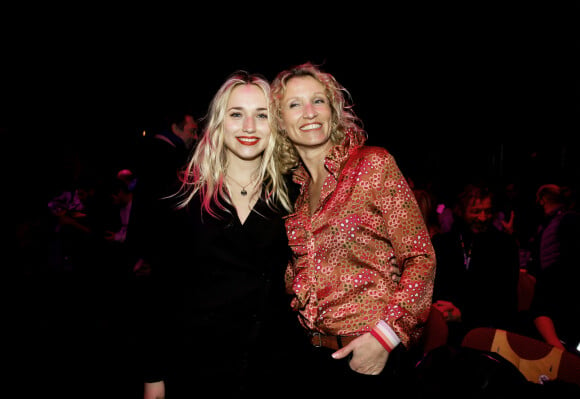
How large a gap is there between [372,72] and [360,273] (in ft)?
18.9

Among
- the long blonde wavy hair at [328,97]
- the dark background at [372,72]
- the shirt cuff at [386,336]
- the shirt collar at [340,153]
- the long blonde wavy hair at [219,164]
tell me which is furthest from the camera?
the dark background at [372,72]

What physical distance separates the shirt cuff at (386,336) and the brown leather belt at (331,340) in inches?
4.9

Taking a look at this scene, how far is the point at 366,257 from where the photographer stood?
5.02 ft

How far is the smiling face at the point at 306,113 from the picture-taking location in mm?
1842

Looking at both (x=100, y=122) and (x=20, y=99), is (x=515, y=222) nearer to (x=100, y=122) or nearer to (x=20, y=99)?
(x=100, y=122)

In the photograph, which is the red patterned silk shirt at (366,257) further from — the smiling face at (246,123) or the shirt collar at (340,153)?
the smiling face at (246,123)

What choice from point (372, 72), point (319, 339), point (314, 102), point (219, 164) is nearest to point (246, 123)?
point (219, 164)

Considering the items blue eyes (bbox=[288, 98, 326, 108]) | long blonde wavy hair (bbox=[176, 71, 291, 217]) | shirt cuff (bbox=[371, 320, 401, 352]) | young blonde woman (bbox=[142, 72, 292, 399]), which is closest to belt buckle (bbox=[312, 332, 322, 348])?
young blonde woman (bbox=[142, 72, 292, 399])

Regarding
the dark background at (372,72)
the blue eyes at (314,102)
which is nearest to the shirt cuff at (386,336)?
the blue eyes at (314,102)

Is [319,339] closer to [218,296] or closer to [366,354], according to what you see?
[366,354]

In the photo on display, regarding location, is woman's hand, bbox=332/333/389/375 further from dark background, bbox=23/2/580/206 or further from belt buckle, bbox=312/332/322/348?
dark background, bbox=23/2/580/206

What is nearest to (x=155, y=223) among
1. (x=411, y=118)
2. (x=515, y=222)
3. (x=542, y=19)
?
(x=542, y=19)

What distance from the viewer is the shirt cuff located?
1380 mm

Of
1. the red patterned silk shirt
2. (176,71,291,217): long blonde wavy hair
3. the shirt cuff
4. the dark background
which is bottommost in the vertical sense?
the shirt cuff
